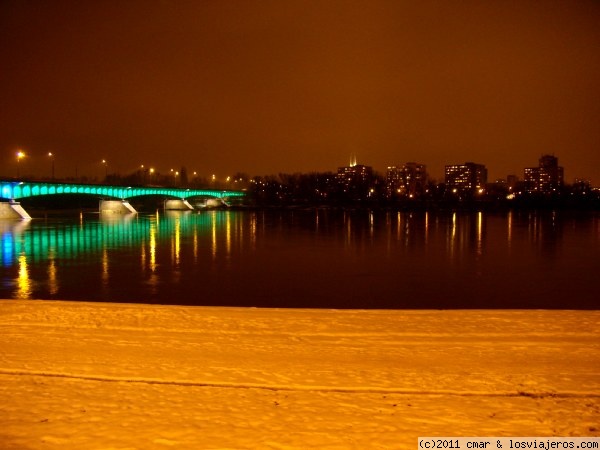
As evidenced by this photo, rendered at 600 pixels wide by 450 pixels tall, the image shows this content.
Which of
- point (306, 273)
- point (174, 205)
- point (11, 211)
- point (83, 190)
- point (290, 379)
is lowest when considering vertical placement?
point (306, 273)

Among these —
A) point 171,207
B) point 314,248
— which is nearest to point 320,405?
point 314,248

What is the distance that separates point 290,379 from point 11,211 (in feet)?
258

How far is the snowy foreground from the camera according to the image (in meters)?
5.52

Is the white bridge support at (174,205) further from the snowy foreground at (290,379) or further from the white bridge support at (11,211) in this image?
the snowy foreground at (290,379)

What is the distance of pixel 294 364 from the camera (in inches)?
301

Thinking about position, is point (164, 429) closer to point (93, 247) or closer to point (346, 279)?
point (346, 279)

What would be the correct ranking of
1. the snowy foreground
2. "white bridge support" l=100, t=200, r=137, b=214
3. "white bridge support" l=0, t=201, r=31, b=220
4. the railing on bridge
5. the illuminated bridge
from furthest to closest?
1. "white bridge support" l=100, t=200, r=137, b=214
2. the railing on bridge
3. the illuminated bridge
4. "white bridge support" l=0, t=201, r=31, b=220
5. the snowy foreground

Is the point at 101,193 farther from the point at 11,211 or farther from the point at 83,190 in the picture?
the point at 11,211

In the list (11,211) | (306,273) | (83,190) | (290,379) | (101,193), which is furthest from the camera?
(101,193)

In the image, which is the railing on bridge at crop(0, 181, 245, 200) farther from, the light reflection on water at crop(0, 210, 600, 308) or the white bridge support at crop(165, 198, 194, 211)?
the light reflection on water at crop(0, 210, 600, 308)

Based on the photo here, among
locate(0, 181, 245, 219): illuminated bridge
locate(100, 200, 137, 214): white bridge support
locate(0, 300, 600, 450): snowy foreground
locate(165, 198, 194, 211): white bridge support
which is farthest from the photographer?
locate(165, 198, 194, 211): white bridge support

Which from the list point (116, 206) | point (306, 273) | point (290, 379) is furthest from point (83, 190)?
point (290, 379)

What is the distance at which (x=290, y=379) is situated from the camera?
700 centimetres

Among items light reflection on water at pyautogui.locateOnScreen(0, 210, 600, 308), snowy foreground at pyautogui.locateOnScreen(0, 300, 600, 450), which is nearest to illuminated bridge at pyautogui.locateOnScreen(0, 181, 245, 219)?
light reflection on water at pyautogui.locateOnScreen(0, 210, 600, 308)
